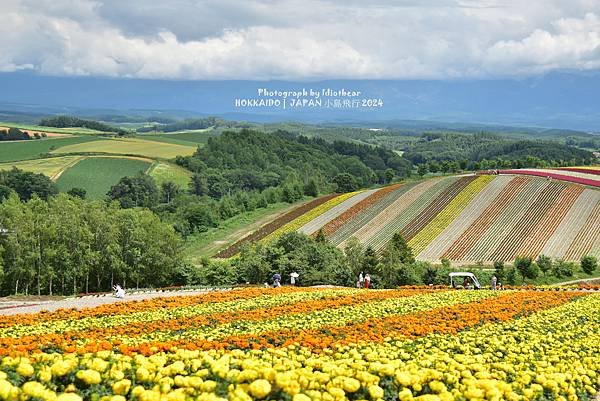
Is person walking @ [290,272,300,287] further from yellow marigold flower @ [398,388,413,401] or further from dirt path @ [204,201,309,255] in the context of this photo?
dirt path @ [204,201,309,255]

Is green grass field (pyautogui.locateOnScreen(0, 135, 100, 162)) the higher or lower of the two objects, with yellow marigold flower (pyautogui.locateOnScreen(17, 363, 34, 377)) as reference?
lower

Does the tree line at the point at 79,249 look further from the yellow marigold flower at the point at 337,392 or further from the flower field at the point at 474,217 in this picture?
the yellow marigold flower at the point at 337,392


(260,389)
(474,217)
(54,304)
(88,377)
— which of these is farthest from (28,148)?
(260,389)

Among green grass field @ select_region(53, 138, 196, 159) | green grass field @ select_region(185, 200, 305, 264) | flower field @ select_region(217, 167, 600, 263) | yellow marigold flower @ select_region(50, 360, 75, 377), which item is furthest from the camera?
green grass field @ select_region(53, 138, 196, 159)

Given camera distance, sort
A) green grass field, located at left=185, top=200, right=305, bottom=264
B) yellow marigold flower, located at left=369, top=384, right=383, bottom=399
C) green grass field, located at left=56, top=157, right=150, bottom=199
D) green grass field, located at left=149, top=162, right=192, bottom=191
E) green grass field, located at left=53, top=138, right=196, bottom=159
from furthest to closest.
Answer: green grass field, located at left=53, top=138, right=196, bottom=159
green grass field, located at left=149, top=162, right=192, bottom=191
green grass field, located at left=56, top=157, right=150, bottom=199
green grass field, located at left=185, top=200, right=305, bottom=264
yellow marigold flower, located at left=369, top=384, right=383, bottom=399

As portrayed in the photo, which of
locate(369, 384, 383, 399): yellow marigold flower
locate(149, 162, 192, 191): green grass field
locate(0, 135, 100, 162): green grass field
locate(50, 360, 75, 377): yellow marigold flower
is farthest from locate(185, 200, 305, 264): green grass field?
locate(0, 135, 100, 162): green grass field
